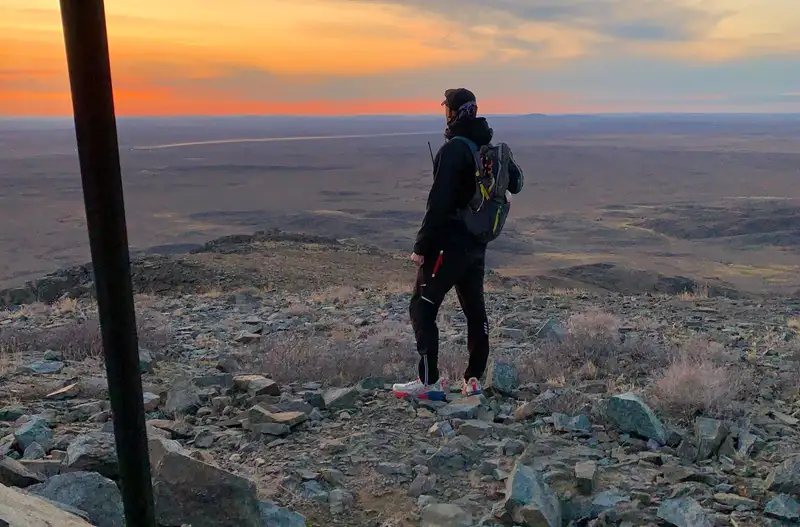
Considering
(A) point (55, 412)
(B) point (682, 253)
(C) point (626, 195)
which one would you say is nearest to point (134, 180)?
(C) point (626, 195)

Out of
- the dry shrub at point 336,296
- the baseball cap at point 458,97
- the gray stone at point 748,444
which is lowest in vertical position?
the dry shrub at point 336,296

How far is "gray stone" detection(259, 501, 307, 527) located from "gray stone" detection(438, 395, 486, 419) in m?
1.48

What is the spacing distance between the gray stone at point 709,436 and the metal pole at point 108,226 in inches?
116

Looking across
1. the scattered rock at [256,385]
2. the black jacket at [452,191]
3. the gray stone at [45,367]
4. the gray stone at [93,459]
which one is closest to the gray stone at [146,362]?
the gray stone at [45,367]

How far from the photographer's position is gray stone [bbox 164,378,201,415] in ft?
14.9

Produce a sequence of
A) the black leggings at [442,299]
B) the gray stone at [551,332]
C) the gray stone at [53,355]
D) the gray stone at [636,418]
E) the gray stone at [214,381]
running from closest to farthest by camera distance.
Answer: the gray stone at [636,418] < the black leggings at [442,299] < the gray stone at [214,381] < the gray stone at [53,355] < the gray stone at [551,332]

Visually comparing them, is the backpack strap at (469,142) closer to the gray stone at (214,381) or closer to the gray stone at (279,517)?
the gray stone at (279,517)

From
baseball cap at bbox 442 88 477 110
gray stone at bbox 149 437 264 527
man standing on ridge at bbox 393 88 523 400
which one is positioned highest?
baseball cap at bbox 442 88 477 110

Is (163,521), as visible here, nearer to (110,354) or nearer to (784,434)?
(110,354)

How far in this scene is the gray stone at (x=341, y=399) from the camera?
4.60 m

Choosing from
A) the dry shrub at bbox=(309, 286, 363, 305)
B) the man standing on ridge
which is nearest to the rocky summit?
the man standing on ridge

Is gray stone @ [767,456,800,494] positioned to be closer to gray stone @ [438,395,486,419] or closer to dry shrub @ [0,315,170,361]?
gray stone @ [438,395,486,419]

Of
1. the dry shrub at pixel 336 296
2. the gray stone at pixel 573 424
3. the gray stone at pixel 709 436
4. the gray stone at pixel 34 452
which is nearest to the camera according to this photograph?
the gray stone at pixel 34 452

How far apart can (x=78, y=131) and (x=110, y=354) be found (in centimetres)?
56
